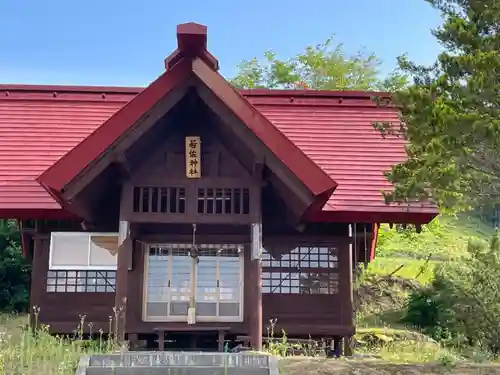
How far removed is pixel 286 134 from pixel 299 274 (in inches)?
129

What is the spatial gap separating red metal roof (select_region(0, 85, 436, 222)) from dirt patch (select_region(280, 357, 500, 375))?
4486 millimetres

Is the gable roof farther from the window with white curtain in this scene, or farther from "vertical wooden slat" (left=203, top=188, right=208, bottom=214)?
the window with white curtain

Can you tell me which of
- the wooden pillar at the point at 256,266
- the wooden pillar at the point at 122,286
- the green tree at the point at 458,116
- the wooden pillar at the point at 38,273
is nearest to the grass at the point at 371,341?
the wooden pillar at the point at 122,286

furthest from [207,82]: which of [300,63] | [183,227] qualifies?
[300,63]

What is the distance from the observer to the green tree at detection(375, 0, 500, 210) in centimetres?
705

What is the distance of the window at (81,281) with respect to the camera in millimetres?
12805

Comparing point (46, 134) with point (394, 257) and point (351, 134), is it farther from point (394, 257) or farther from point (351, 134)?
point (394, 257)

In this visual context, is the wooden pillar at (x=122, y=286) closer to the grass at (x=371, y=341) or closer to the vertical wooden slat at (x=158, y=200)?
the grass at (x=371, y=341)

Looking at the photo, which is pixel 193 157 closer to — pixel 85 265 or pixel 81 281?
pixel 85 265

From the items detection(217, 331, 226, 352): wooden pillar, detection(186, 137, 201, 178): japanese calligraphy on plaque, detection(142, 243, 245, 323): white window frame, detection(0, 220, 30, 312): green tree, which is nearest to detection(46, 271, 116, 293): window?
detection(142, 243, 245, 323): white window frame

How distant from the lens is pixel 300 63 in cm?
3189

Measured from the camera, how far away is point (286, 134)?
14.4m

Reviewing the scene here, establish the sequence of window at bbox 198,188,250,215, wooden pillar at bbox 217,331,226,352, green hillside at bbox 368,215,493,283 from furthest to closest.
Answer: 1. green hillside at bbox 368,215,493,283
2. wooden pillar at bbox 217,331,226,352
3. window at bbox 198,188,250,215

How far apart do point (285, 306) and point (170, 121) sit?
4144mm
